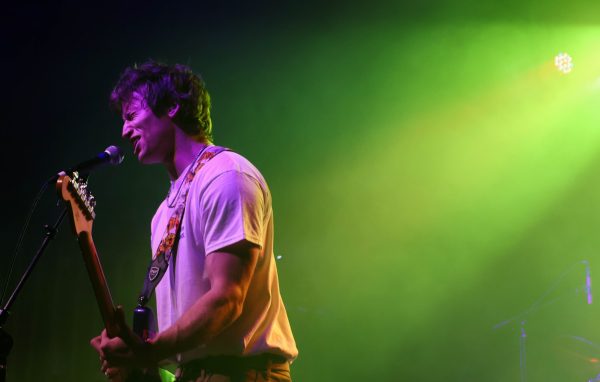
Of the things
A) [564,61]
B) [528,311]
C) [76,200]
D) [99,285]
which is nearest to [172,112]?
[76,200]

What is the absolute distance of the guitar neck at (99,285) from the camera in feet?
5.56

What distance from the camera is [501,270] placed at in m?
5.79

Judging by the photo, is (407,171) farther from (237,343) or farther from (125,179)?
(237,343)

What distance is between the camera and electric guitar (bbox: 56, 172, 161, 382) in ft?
6.04

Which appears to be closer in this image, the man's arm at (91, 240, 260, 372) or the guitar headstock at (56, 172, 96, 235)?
the man's arm at (91, 240, 260, 372)

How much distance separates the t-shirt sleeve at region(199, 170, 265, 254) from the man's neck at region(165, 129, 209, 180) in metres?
0.42

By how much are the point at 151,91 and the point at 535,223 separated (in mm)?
4790

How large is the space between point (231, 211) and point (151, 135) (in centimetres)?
70

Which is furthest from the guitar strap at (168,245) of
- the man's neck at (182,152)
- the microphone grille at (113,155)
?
the microphone grille at (113,155)

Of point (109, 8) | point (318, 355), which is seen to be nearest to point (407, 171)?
point (318, 355)

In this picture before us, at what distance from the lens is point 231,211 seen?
1700mm

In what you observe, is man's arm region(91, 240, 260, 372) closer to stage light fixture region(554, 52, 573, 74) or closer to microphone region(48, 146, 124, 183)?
microphone region(48, 146, 124, 183)

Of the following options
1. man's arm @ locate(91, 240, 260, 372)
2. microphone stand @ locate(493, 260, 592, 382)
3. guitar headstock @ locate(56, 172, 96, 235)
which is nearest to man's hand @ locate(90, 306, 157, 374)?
man's arm @ locate(91, 240, 260, 372)

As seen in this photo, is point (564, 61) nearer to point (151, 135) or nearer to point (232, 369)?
point (151, 135)
